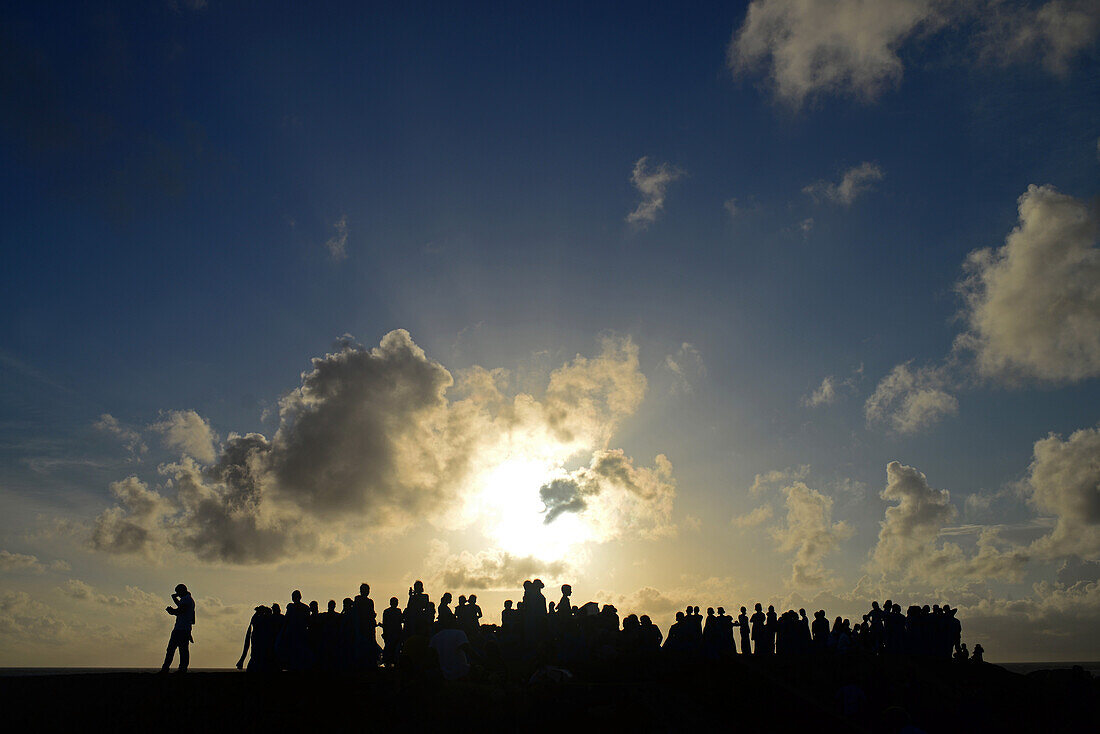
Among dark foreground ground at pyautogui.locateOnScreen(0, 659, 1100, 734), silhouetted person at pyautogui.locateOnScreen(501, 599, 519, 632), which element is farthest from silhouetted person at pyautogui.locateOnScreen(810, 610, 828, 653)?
silhouetted person at pyautogui.locateOnScreen(501, 599, 519, 632)

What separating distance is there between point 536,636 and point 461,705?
22.6 ft

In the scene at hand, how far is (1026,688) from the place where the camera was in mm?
24844

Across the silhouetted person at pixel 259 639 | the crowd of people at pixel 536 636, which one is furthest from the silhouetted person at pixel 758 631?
the silhouetted person at pixel 259 639

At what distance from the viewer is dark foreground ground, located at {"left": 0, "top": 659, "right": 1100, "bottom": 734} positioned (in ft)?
49.4

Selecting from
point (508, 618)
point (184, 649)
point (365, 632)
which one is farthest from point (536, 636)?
point (184, 649)

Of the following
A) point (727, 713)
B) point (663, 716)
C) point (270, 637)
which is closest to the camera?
point (663, 716)

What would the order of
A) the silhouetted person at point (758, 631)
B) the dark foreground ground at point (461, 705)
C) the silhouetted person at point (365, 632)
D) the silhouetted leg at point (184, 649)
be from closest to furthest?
the dark foreground ground at point (461, 705)
the silhouetted leg at point (184, 649)
the silhouetted person at point (365, 632)
the silhouetted person at point (758, 631)

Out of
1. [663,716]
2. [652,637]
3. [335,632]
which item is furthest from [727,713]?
[335,632]

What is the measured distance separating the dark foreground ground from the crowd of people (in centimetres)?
91

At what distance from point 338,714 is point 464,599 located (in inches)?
322

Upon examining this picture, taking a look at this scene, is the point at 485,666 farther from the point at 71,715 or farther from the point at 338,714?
the point at 71,715

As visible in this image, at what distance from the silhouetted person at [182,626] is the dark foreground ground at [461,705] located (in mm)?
854

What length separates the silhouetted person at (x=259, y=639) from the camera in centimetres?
2044

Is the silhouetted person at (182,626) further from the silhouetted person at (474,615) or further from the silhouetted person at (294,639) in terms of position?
the silhouetted person at (474,615)
